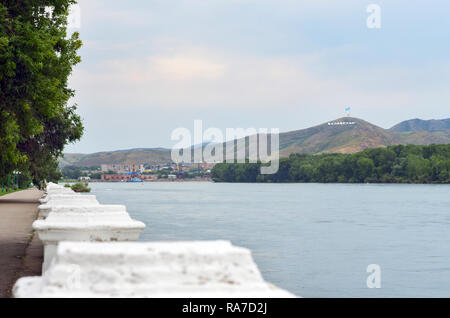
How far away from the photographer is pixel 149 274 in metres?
3.37

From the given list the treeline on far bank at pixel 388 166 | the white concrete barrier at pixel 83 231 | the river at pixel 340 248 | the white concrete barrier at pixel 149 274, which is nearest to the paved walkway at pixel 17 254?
the white concrete barrier at pixel 83 231

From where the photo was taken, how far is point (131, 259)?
337cm

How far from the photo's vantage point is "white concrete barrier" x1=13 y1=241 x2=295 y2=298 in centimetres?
332

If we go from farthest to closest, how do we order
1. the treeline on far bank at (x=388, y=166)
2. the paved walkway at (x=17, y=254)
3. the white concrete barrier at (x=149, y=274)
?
the treeline on far bank at (x=388, y=166) → the paved walkway at (x=17, y=254) → the white concrete barrier at (x=149, y=274)

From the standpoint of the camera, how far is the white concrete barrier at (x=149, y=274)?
10.9ft

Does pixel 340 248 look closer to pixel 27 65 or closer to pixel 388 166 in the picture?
pixel 27 65

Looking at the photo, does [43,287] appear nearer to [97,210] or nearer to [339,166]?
[97,210]

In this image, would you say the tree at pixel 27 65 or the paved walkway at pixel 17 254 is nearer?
the paved walkway at pixel 17 254

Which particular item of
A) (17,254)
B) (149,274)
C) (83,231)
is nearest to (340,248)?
(17,254)

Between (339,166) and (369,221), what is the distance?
123 m

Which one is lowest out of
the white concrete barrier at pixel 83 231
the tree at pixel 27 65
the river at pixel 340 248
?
the river at pixel 340 248

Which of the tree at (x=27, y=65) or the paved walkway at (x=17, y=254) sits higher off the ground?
the tree at (x=27, y=65)

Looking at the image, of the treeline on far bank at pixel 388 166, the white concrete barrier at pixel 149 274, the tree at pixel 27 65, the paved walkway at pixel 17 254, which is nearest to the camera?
the white concrete barrier at pixel 149 274

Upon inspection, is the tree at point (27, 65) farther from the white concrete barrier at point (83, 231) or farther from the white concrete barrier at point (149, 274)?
the white concrete barrier at point (149, 274)
